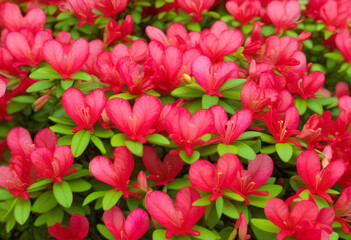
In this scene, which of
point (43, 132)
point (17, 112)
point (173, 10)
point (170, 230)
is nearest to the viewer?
point (170, 230)

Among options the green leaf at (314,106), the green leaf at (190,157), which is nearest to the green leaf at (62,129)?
the green leaf at (190,157)

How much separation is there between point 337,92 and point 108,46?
0.96 metres

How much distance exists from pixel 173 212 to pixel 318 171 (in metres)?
0.43

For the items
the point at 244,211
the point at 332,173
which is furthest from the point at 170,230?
the point at 332,173

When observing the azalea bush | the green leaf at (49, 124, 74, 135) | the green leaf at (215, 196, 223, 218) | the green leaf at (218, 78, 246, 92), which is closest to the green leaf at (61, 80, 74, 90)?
the azalea bush

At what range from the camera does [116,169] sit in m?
1.10

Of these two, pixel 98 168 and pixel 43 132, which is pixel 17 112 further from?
pixel 98 168

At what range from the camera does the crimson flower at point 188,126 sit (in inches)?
41.8

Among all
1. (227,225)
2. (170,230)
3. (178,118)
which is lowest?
(227,225)

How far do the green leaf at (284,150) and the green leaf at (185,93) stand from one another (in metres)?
0.29

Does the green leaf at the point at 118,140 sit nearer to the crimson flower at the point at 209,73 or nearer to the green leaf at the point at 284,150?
the crimson flower at the point at 209,73

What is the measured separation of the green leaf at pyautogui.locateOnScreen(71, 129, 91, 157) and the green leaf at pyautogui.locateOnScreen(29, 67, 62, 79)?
0.22 metres

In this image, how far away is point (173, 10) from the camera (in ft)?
5.77

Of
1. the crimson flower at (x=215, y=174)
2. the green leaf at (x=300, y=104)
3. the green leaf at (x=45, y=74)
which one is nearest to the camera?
the crimson flower at (x=215, y=174)
